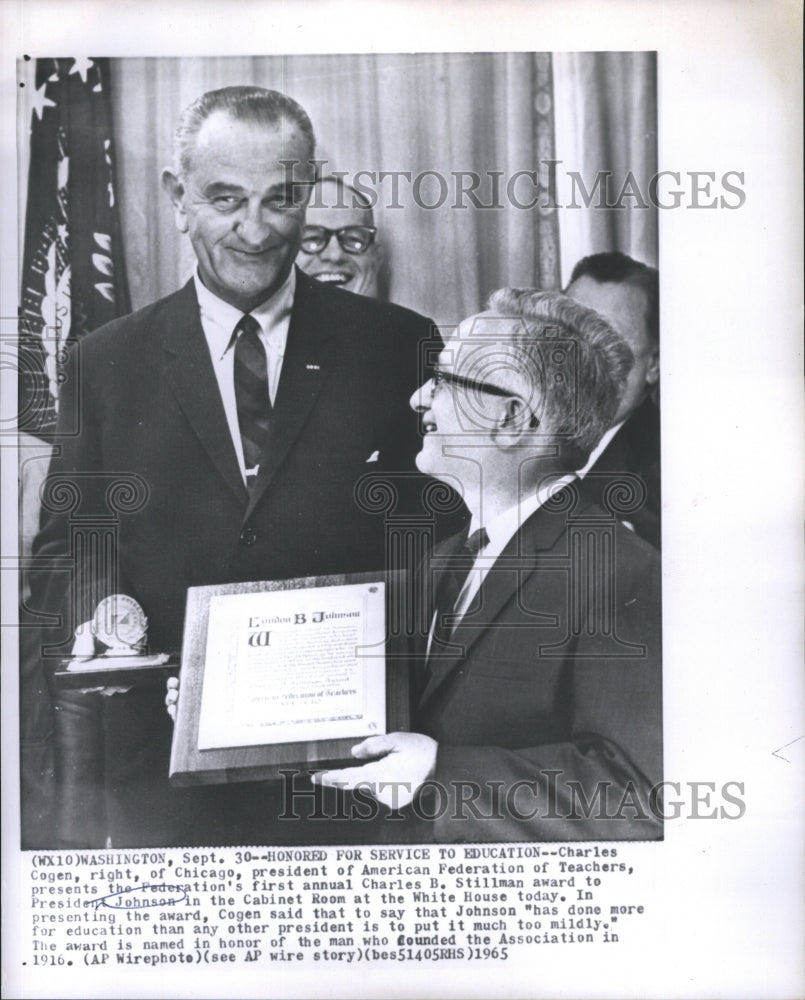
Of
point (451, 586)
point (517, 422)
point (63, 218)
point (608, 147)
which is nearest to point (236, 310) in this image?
point (63, 218)

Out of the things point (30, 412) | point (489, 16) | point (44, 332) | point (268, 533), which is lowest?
point (268, 533)

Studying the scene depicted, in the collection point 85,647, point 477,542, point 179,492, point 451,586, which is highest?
point 179,492

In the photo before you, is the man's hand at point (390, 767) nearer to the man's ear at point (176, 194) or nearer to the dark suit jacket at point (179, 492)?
the dark suit jacket at point (179, 492)

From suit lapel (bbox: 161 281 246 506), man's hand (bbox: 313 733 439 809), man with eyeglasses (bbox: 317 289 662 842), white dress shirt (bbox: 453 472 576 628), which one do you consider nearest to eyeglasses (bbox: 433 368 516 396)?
man with eyeglasses (bbox: 317 289 662 842)

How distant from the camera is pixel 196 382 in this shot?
7.14ft

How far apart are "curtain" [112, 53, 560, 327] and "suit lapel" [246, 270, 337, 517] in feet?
0.63

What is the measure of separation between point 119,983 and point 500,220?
6.58ft

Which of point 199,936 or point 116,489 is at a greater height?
point 116,489

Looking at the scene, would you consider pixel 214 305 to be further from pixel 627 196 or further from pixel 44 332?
pixel 627 196

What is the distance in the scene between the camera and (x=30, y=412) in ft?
7.09

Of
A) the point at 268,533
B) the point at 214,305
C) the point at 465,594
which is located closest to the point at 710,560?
the point at 465,594

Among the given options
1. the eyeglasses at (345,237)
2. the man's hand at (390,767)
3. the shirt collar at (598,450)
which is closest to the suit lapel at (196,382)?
the eyeglasses at (345,237)

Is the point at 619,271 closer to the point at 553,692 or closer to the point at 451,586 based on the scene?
the point at 451,586

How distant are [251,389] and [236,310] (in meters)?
0.20
